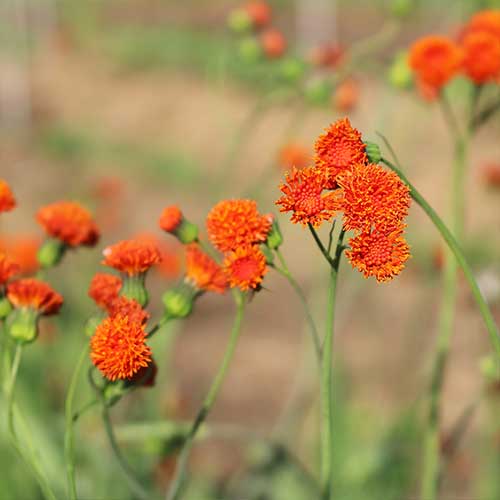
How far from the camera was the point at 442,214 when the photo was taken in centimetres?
546

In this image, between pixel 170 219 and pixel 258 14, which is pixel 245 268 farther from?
pixel 258 14

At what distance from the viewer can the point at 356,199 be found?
36.4 inches

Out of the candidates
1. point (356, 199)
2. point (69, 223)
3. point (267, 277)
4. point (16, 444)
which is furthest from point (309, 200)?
point (267, 277)

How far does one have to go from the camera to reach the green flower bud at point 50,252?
57.2 inches

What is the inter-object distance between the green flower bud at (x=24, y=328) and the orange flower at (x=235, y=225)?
26 cm

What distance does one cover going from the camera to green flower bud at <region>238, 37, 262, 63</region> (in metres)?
2.37

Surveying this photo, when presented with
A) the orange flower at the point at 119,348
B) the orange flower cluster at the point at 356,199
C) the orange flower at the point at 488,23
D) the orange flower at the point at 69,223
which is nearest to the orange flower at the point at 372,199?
the orange flower cluster at the point at 356,199

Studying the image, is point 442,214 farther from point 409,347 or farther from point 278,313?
point 409,347

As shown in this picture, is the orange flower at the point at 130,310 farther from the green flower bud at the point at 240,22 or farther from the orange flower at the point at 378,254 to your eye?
the green flower bud at the point at 240,22

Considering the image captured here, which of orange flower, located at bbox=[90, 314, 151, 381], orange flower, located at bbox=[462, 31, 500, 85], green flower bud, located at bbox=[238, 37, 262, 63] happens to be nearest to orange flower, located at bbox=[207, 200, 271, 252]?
orange flower, located at bbox=[90, 314, 151, 381]

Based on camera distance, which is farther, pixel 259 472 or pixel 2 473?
pixel 2 473

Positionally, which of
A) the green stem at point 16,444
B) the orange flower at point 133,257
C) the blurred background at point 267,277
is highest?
the orange flower at point 133,257

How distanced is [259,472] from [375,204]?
126 centimetres

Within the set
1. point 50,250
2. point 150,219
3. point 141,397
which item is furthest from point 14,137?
point 50,250
